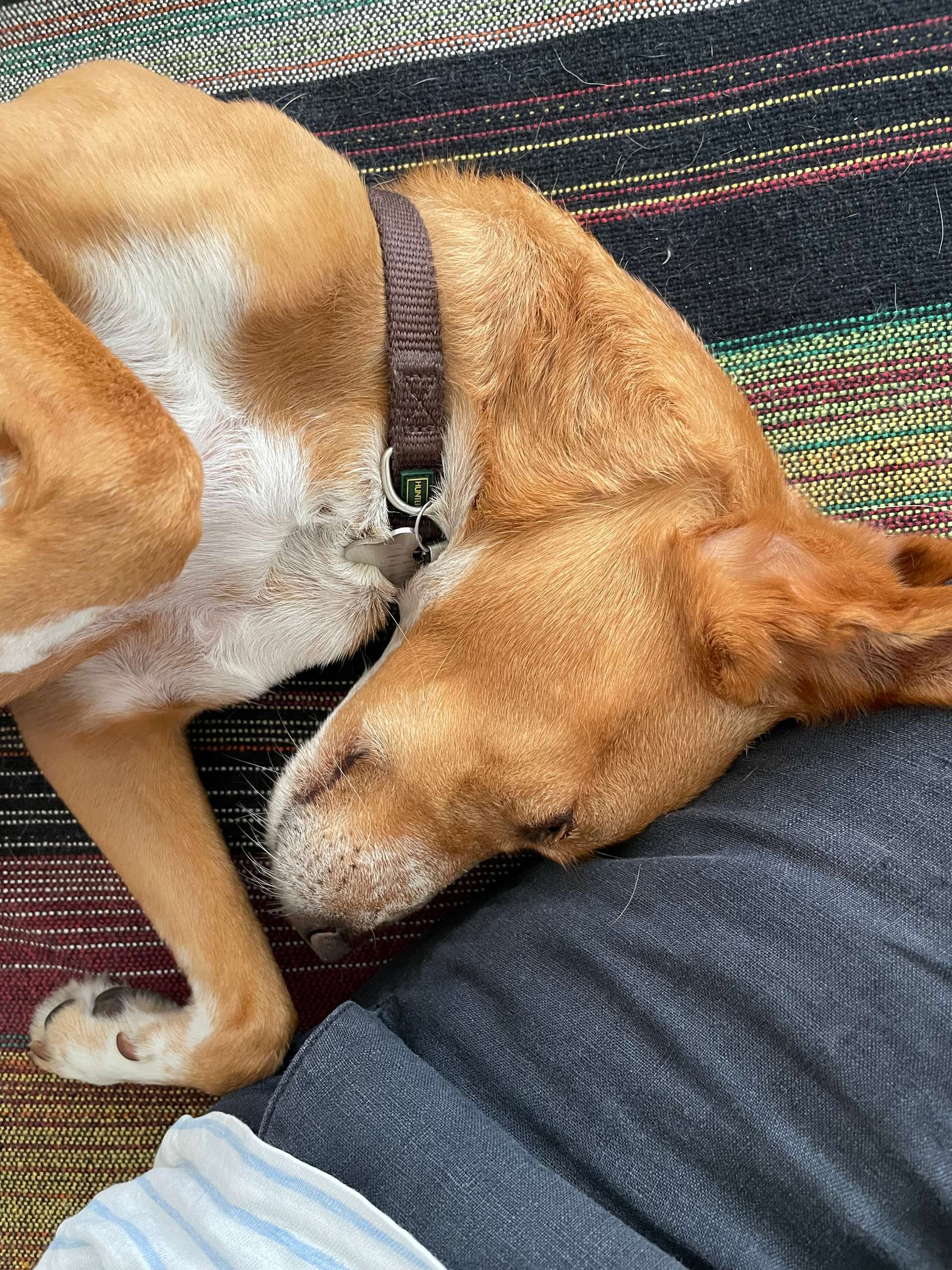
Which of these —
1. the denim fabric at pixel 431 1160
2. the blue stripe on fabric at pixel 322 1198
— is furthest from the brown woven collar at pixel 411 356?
the blue stripe on fabric at pixel 322 1198

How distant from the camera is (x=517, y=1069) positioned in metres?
1.74

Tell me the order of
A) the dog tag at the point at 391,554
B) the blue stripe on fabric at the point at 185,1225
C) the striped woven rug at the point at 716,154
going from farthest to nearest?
the striped woven rug at the point at 716,154 → the dog tag at the point at 391,554 → the blue stripe on fabric at the point at 185,1225

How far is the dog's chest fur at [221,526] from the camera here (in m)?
1.54

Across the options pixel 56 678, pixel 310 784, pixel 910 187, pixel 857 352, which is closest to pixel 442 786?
pixel 310 784

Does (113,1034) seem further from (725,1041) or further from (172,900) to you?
(725,1041)

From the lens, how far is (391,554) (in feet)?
5.77

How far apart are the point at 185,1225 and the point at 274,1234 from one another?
8.5 inches

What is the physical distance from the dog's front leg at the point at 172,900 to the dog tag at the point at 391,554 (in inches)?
24.9

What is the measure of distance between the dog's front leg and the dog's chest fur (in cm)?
14

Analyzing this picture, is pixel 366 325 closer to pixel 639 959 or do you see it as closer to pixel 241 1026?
pixel 639 959

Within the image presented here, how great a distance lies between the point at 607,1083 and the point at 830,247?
6.94 ft

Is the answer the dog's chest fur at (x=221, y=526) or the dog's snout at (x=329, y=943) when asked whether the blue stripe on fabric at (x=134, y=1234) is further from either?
the dog's chest fur at (x=221, y=526)

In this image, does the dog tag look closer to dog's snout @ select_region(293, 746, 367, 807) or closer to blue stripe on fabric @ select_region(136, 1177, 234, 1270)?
dog's snout @ select_region(293, 746, 367, 807)

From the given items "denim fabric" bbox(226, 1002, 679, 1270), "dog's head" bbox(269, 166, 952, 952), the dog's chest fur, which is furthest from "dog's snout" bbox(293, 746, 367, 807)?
"denim fabric" bbox(226, 1002, 679, 1270)
